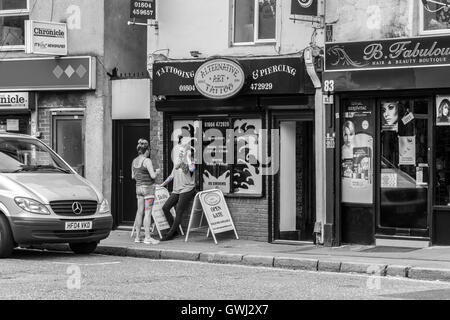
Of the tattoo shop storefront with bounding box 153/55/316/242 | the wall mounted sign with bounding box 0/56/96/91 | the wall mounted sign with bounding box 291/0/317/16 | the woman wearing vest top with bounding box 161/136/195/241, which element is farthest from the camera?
the wall mounted sign with bounding box 0/56/96/91

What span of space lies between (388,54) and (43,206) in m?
6.30

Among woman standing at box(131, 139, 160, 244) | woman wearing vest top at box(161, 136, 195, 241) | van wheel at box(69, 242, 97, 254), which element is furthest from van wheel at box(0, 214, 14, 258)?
woman wearing vest top at box(161, 136, 195, 241)

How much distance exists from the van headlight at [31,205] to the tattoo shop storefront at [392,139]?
5.36 meters

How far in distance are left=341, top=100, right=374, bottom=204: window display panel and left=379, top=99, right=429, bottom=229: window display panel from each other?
0.23m

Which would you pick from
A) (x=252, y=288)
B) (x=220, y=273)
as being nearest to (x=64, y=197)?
(x=220, y=273)

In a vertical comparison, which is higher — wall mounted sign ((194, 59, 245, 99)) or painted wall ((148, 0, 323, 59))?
painted wall ((148, 0, 323, 59))

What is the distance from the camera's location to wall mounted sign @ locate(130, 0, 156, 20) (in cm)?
1895

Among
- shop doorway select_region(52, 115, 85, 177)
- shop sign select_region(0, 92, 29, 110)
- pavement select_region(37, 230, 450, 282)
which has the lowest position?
pavement select_region(37, 230, 450, 282)

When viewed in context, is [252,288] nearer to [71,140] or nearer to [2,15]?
[71,140]

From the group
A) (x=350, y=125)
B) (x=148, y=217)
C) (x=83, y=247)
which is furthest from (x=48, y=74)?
(x=350, y=125)

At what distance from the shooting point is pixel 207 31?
18.8m

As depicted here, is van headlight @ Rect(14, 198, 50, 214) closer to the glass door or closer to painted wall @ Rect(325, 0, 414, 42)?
the glass door

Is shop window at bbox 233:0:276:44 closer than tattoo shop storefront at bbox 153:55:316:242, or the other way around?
tattoo shop storefront at bbox 153:55:316:242

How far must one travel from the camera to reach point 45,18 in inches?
822
